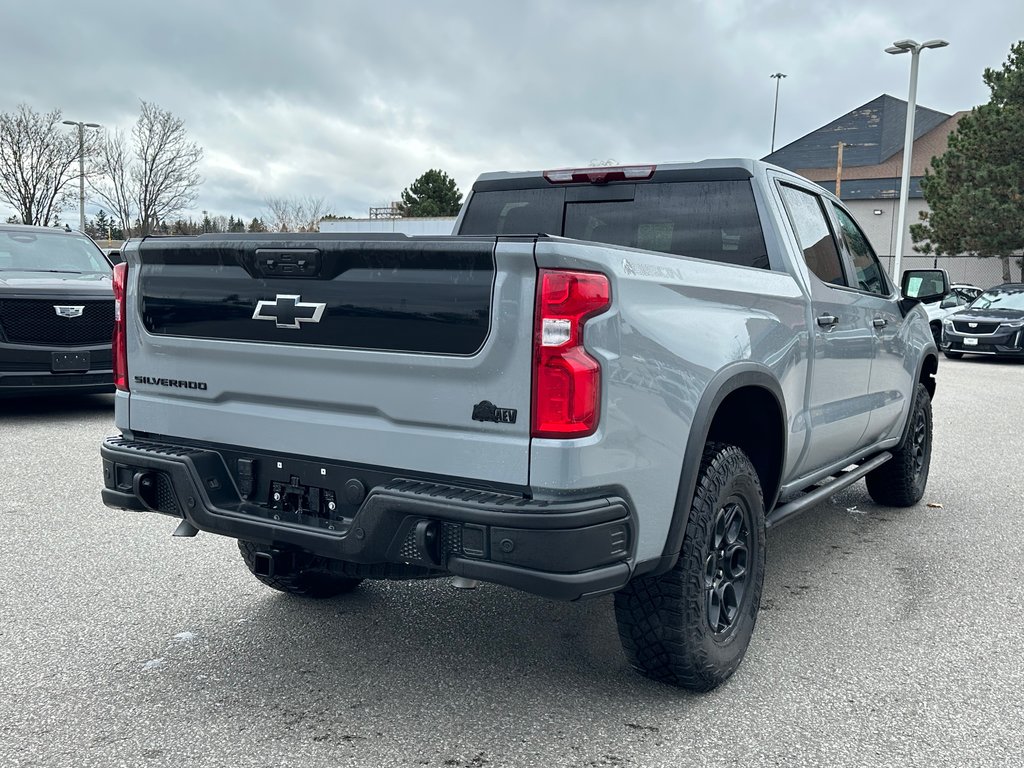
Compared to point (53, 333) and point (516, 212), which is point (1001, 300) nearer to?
point (516, 212)

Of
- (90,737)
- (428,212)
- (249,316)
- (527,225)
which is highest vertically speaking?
(428,212)

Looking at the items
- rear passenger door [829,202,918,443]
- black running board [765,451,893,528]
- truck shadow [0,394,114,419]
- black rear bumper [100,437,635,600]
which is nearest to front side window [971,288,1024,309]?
rear passenger door [829,202,918,443]

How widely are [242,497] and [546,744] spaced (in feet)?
4.23

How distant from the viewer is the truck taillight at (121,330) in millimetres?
3564

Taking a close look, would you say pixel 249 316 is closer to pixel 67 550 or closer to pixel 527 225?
pixel 527 225

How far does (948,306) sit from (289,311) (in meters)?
22.3

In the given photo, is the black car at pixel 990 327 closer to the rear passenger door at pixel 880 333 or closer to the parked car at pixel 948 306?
the parked car at pixel 948 306

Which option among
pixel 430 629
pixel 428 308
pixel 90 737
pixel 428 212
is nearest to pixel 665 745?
pixel 430 629

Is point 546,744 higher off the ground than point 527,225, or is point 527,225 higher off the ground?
point 527,225

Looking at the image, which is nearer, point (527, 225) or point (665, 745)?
point (665, 745)

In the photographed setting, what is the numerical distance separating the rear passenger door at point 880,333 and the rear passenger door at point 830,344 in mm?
108

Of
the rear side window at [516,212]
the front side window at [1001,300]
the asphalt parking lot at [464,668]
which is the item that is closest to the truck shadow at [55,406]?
the asphalt parking lot at [464,668]

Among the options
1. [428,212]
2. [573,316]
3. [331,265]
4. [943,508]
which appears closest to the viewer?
[573,316]

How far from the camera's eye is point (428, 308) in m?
2.80
